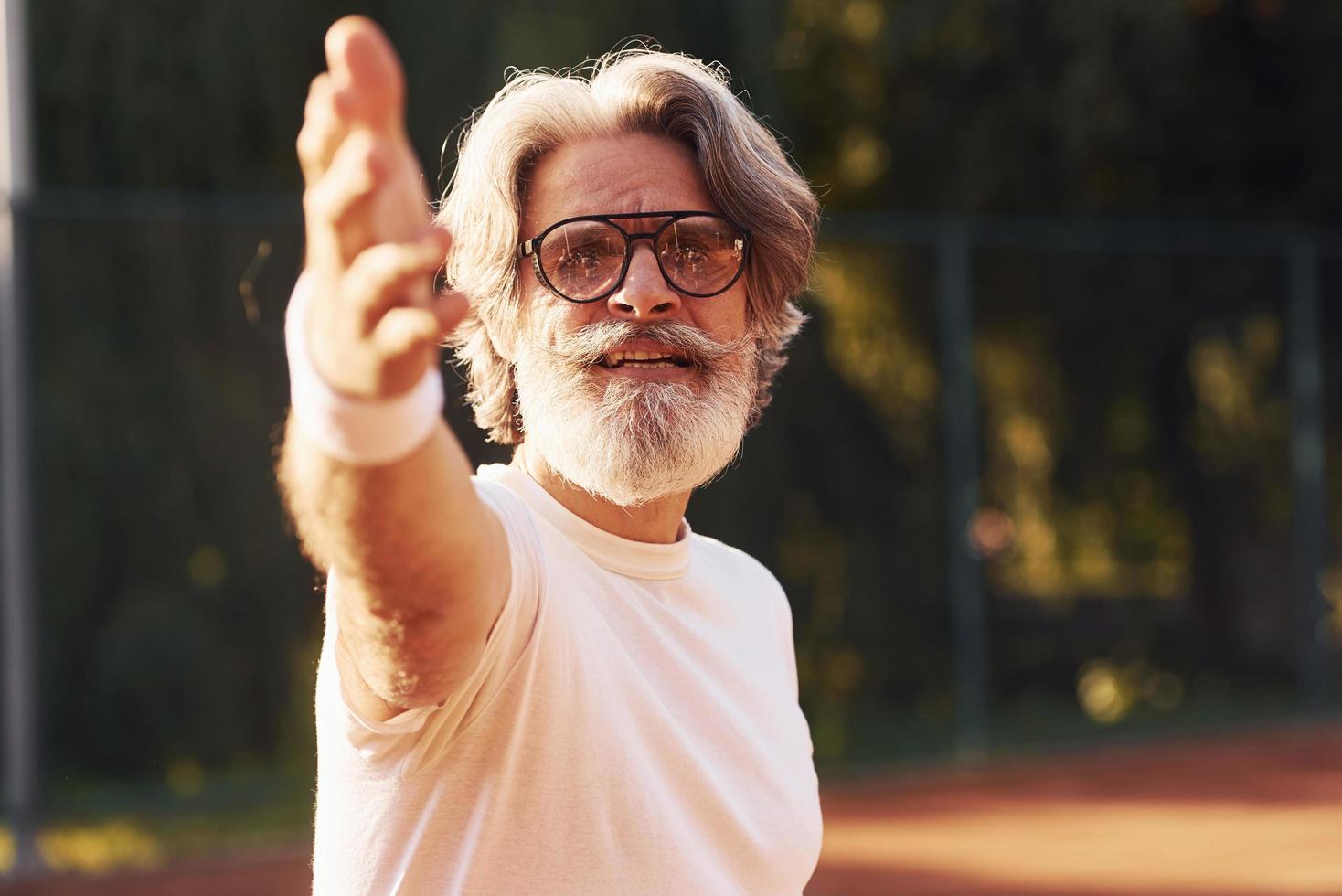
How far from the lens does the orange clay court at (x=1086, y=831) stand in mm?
6781

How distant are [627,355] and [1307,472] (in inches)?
365

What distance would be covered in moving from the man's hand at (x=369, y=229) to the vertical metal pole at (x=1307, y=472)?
991 cm

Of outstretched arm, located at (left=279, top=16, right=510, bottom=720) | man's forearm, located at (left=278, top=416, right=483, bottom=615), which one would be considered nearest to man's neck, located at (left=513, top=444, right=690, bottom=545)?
outstretched arm, located at (left=279, top=16, right=510, bottom=720)

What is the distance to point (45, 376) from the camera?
6922mm

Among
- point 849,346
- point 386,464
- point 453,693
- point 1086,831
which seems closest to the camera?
point 386,464

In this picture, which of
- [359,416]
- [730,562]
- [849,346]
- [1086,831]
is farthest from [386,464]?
[849,346]

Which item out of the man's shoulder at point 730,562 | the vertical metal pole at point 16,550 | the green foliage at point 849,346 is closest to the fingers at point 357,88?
the man's shoulder at point 730,562

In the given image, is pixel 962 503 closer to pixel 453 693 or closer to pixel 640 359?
pixel 640 359

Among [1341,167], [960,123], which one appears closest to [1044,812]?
[960,123]

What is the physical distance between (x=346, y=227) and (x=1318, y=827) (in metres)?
7.69

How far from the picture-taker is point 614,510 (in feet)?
5.79

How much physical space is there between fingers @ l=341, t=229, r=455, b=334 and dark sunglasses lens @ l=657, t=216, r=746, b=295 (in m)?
0.72

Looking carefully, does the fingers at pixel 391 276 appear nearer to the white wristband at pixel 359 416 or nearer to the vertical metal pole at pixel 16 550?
the white wristband at pixel 359 416

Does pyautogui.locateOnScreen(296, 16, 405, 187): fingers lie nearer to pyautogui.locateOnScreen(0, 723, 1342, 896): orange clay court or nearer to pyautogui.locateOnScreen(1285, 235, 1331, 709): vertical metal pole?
pyautogui.locateOnScreen(0, 723, 1342, 896): orange clay court
